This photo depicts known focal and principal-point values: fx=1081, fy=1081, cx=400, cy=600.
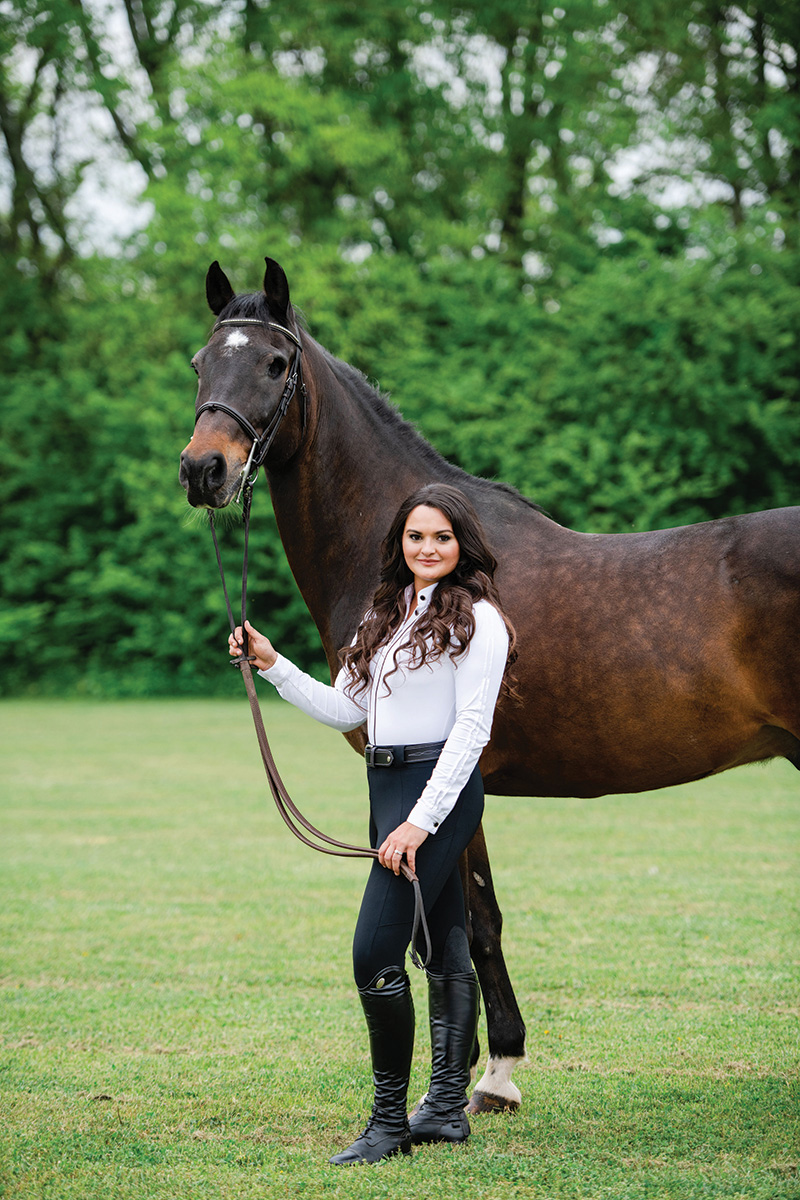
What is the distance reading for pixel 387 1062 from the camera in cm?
301

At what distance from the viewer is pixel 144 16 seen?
24609 millimetres

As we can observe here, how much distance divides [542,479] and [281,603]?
5409mm

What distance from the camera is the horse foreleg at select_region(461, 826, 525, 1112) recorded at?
11.9 ft

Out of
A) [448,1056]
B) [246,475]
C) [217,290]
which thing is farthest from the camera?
[217,290]

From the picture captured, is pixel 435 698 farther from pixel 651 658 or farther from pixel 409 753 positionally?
pixel 651 658

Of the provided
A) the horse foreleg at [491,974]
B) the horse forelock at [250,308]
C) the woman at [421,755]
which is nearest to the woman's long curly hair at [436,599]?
the woman at [421,755]

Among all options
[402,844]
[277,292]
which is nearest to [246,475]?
[277,292]

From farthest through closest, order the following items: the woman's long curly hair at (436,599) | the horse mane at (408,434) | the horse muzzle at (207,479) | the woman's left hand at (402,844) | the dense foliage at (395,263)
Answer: the dense foliage at (395,263)
the horse mane at (408,434)
the horse muzzle at (207,479)
the woman's long curly hair at (436,599)
the woman's left hand at (402,844)

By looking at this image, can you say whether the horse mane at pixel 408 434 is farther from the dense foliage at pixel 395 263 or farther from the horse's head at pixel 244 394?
the dense foliage at pixel 395 263

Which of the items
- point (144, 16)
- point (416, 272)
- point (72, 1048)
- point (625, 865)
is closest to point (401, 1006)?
point (72, 1048)

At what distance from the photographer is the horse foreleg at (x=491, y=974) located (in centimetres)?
362

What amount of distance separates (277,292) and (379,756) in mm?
1587

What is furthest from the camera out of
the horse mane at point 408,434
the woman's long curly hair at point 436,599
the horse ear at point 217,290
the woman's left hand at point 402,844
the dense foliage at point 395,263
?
the dense foliage at point 395,263

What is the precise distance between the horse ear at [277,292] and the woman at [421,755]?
0.88 meters
